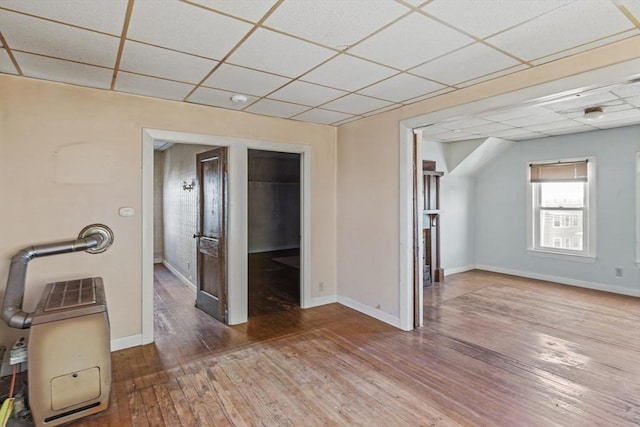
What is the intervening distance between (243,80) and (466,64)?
6.00 ft

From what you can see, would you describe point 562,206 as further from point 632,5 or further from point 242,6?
point 242,6

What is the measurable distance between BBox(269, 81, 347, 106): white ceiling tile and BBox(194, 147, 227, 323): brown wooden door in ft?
3.43

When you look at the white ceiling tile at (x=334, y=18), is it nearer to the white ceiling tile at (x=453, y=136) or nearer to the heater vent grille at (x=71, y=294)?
the heater vent grille at (x=71, y=294)

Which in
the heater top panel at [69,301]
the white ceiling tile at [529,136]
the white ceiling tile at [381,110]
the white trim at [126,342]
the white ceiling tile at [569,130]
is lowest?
the white trim at [126,342]

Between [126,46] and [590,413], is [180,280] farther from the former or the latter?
[590,413]

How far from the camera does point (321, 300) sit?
4625 millimetres

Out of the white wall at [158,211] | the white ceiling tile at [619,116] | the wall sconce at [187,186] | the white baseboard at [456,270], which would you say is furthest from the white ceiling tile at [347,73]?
the white wall at [158,211]

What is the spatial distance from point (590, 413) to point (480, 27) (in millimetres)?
2660

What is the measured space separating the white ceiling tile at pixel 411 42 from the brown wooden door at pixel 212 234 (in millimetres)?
2193

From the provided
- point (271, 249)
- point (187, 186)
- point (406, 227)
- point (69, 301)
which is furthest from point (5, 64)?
point (271, 249)

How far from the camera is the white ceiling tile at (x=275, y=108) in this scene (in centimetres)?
356

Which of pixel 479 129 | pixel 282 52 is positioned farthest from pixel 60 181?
pixel 479 129

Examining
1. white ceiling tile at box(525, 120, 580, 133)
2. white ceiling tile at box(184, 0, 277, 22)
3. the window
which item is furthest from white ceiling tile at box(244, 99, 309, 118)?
the window

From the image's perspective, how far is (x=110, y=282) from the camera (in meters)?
3.19
